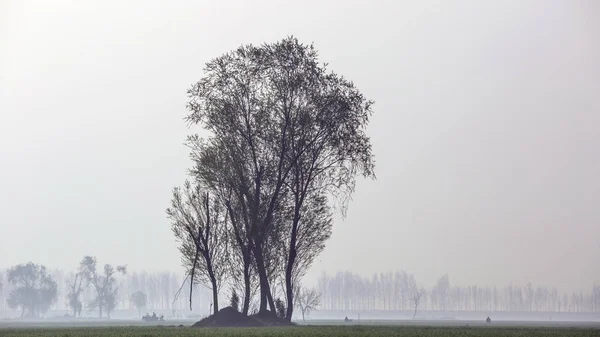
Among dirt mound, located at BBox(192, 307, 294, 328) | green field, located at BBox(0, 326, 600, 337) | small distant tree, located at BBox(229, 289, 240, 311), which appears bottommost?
dirt mound, located at BBox(192, 307, 294, 328)

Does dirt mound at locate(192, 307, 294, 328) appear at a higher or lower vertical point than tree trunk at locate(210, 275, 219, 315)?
lower

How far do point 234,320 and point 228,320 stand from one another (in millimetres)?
435

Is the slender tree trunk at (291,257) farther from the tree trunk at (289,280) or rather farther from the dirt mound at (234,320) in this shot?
the dirt mound at (234,320)

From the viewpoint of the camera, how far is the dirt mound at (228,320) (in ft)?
178

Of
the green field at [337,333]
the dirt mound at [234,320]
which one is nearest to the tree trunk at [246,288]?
the dirt mound at [234,320]

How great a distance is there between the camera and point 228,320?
182 feet

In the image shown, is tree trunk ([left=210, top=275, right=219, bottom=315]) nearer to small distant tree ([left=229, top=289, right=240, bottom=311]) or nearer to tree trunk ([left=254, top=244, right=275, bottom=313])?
small distant tree ([left=229, top=289, right=240, bottom=311])

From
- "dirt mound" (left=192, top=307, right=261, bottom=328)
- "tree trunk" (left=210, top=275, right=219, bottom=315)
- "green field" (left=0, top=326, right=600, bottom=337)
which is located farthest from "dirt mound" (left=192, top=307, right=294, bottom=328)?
"green field" (left=0, top=326, right=600, bottom=337)

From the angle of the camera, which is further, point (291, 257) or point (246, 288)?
point (246, 288)

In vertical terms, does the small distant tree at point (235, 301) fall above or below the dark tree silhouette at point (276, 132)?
below

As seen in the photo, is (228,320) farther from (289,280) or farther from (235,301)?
(235,301)

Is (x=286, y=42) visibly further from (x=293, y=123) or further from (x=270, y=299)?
(x=270, y=299)

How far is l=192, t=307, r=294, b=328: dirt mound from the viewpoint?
178 ft

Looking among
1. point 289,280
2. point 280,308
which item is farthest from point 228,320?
point 280,308
